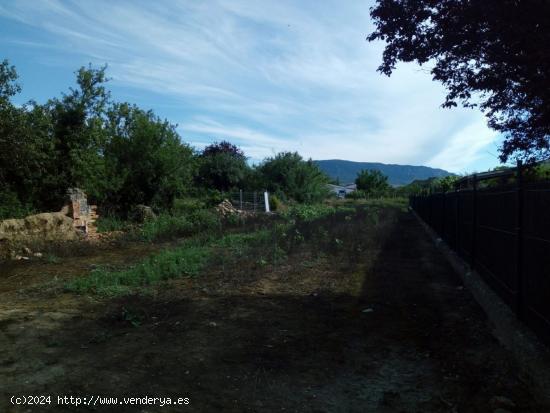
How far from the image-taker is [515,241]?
17.6ft

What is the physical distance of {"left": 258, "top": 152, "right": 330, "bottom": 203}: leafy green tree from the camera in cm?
4516

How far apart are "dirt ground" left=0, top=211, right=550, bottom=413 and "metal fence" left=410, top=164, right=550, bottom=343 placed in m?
0.48

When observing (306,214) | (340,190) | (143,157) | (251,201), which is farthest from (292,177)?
(340,190)

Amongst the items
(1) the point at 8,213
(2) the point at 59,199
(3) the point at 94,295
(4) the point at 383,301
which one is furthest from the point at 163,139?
(4) the point at 383,301

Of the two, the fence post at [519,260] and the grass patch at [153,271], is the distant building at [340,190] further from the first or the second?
the fence post at [519,260]

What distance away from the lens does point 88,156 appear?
1934 centimetres

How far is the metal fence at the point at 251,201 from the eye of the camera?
33463 mm

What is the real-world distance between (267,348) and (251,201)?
29788 mm

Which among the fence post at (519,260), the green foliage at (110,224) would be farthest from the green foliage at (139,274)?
the green foliage at (110,224)

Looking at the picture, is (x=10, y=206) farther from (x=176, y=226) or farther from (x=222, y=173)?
(x=222, y=173)

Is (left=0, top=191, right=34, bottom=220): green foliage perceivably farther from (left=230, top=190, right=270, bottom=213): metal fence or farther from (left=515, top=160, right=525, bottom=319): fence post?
(left=230, top=190, right=270, bottom=213): metal fence

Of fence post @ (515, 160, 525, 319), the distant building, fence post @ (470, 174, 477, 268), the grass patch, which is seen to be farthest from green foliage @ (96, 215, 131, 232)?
the distant building

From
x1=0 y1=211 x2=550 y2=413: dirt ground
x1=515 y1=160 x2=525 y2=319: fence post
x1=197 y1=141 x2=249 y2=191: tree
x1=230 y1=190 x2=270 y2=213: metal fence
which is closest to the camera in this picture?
x1=0 y1=211 x2=550 y2=413: dirt ground

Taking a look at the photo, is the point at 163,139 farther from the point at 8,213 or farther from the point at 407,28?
the point at 407,28
